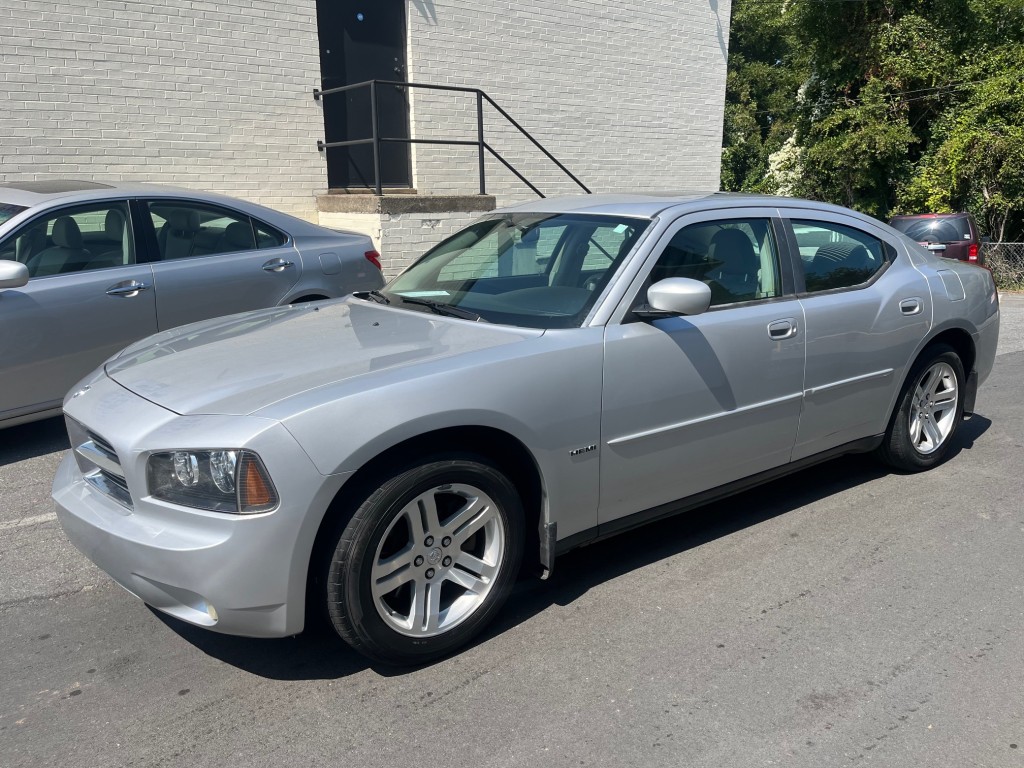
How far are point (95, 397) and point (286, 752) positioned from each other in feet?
4.94

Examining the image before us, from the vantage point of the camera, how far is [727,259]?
165 inches

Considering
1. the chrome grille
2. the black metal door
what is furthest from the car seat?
the black metal door

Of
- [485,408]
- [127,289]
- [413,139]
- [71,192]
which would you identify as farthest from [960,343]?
[413,139]

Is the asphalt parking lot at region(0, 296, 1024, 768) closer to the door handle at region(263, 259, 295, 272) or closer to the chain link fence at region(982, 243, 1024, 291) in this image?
the door handle at region(263, 259, 295, 272)

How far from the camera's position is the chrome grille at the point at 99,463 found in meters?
3.11

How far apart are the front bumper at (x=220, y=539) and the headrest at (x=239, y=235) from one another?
11.6 ft

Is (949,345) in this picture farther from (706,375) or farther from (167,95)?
(167,95)

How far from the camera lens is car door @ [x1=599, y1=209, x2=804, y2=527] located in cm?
364

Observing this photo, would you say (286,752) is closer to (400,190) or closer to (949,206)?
(400,190)

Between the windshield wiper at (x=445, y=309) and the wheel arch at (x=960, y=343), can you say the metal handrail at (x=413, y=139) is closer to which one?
the windshield wiper at (x=445, y=309)

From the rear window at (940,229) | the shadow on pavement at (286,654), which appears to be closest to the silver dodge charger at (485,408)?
the shadow on pavement at (286,654)

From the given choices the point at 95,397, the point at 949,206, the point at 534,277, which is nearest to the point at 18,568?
the point at 95,397

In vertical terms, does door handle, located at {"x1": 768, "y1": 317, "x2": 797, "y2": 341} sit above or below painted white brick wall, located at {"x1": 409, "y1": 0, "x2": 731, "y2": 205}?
below

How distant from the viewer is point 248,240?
6.43 meters
